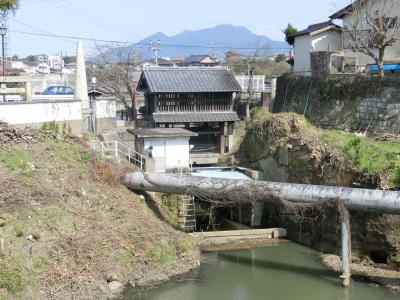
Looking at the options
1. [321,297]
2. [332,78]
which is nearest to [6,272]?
[321,297]

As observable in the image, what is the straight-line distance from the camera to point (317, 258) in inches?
888

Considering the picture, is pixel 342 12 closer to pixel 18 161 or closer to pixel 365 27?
pixel 365 27

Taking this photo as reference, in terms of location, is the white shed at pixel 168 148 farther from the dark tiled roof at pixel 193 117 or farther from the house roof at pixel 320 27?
the house roof at pixel 320 27

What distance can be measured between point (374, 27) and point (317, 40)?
9.04m

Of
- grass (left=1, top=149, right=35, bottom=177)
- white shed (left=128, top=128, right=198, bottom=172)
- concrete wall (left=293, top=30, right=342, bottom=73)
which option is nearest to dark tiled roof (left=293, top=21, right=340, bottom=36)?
concrete wall (left=293, top=30, right=342, bottom=73)

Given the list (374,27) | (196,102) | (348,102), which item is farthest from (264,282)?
(196,102)

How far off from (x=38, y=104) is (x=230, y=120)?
47.9 feet

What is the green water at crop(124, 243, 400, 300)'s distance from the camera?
1864cm

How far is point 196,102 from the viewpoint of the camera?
36812 mm

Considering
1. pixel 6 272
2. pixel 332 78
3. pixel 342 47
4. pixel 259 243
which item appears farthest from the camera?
pixel 342 47

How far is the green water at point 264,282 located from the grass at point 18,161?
21.1 feet

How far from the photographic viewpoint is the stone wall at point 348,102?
27.0 m

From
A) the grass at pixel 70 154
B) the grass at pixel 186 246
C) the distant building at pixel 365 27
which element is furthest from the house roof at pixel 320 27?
the grass at pixel 186 246

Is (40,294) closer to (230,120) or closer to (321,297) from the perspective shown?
(321,297)
